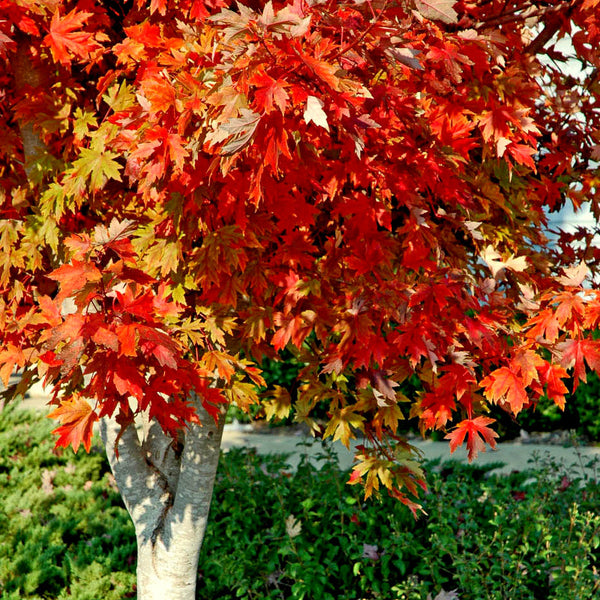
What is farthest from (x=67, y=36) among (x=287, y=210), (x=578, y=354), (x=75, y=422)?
(x=578, y=354)

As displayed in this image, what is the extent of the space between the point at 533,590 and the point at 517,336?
7.94 feet

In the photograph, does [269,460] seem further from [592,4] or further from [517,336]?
[592,4]

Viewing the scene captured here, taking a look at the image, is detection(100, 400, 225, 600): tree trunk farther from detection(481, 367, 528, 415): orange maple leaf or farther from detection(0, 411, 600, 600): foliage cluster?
detection(481, 367, 528, 415): orange maple leaf

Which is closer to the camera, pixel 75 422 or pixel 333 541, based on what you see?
pixel 75 422

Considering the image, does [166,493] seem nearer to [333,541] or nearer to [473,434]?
[333,541]

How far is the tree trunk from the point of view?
3.45 meters

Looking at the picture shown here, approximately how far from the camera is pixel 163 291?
2.59 m

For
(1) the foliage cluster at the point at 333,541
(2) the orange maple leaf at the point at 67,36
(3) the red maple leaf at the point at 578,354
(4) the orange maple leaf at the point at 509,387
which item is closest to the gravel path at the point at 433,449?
(1) the foliage cluster at the point at 333,541

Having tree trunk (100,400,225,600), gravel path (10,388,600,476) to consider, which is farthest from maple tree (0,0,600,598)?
gravel path (10,388,600,476)

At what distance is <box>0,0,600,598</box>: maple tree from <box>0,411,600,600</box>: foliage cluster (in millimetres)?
1627

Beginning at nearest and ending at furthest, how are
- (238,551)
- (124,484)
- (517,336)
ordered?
(517,336), (124,484), (238,551)

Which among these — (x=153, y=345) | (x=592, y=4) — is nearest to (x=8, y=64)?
(x=153, y=345)

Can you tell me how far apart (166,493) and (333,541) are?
1.53 metres

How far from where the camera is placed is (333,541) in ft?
15.7
